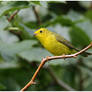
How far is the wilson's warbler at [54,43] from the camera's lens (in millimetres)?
2086

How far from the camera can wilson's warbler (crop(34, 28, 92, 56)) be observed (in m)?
2.09

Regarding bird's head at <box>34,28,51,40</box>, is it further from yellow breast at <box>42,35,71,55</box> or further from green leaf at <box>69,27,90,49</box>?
A: green leaf at <box>69,27,90,49</box>

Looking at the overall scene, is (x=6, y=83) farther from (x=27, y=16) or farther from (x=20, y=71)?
(x=27, y=16)

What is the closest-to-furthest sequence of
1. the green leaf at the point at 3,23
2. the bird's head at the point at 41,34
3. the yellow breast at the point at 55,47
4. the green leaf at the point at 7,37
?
the green leaf at the point at 3,23 < the yellow breast at the point at 55,47 < the bird's head at the point at 41,34 < the green leaf at the point at 7,37

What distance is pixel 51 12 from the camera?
309 centimetres

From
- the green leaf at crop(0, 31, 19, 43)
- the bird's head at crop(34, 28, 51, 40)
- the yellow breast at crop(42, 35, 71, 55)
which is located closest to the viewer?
the yellow breast at crop(42, 35, 71, 55)

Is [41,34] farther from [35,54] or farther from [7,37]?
[7,37]

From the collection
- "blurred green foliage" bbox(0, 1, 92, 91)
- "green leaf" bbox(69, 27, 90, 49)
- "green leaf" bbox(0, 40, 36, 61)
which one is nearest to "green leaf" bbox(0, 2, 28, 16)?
"blurred green foliage" bbox(0, 1, 92, 91)

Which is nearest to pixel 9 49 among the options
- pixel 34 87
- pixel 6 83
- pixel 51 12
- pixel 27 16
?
pixel 6 83

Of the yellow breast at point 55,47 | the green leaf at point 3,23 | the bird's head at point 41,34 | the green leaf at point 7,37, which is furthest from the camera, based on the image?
the green leaf at point 7,37

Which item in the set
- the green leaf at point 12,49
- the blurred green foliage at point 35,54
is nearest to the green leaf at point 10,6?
→ the blurred green foliage at point 35,54

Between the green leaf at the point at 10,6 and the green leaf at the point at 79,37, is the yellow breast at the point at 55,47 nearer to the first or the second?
the green leaf at the point at 79,37

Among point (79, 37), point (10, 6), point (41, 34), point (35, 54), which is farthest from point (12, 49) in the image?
point (79, 37)

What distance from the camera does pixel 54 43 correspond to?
218cm
